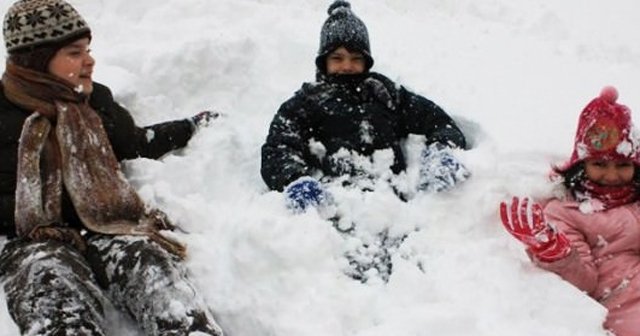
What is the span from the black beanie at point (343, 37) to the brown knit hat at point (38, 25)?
46.7 inches

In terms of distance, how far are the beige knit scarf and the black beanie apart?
1191mm

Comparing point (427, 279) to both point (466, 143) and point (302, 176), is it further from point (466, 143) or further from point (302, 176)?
point (466, 143)

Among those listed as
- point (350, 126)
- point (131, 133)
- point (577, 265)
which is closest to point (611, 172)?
point (577, 265)

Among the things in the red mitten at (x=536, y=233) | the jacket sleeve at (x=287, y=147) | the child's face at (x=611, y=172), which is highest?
the child's face at (x=611, y=172)

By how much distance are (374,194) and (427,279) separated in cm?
50

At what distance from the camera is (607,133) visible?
262cm

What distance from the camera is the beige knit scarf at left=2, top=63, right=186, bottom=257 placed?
8.06 feet

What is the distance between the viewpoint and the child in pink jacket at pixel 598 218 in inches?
93.7

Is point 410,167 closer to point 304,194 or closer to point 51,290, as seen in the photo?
point 304,194

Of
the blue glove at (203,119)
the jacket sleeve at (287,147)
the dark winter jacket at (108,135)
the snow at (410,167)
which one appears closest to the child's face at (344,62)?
the jacket sleeve at (287,147)

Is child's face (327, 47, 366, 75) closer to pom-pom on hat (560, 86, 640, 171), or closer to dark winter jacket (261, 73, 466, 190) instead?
dark winter jacket (261, 73, 466, 190)

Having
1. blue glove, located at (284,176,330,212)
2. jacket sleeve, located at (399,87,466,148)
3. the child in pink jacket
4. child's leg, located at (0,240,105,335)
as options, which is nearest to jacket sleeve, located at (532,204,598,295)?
the child in pink jacket

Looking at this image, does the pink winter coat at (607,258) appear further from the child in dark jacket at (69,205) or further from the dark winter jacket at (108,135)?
the dark winter jacket at (108,135)

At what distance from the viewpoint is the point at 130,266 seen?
2.33m
